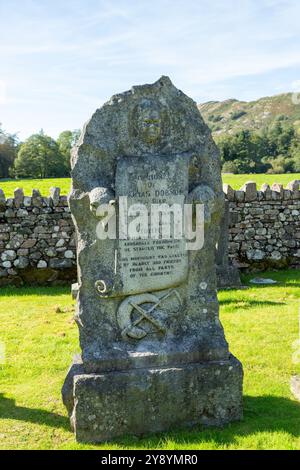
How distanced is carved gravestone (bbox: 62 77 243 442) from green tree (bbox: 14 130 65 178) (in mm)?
37132

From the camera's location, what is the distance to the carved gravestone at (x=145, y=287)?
4891mm

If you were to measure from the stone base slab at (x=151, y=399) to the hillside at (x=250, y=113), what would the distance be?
124476 mm

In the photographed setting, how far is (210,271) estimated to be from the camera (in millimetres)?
5312

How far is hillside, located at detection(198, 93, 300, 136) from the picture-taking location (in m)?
134

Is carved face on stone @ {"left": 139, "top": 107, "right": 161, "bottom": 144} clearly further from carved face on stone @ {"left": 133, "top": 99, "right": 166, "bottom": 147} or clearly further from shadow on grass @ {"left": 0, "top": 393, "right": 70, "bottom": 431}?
shadow on grass @ {"left": 0, "top": 393, "right": 70, "bottom": 431}

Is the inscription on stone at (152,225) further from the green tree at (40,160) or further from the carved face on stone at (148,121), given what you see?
the green tree at (40,160)

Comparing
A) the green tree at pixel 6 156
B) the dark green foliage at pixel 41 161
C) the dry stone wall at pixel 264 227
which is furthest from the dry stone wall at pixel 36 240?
the green tree at pixel 6 156

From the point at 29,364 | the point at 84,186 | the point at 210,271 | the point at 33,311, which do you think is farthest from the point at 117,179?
the point at 33,311

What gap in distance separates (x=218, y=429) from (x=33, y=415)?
2.14 metres

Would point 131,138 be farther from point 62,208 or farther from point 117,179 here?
point 62,208

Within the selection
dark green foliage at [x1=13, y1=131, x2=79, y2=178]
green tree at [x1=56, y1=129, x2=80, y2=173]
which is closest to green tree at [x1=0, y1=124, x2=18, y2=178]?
dark green foliage at [x1=13, y1=131, x2=79, y2=178]

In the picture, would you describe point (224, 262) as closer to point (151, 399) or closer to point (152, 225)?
point (152, 225)
